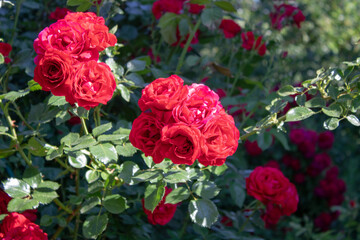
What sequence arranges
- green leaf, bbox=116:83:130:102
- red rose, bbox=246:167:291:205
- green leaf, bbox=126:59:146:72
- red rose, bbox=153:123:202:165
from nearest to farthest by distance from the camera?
red rose, bbox=153:123:202:165, green leaf, bbox=116:83:130:102, green leaf, bbox=126:59:146:72, red rose, bbox=246:167:291:205

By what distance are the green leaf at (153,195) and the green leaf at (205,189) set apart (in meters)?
0.12

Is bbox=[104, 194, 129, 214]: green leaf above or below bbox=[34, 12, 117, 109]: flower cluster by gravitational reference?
below

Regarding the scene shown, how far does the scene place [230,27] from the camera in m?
1.92

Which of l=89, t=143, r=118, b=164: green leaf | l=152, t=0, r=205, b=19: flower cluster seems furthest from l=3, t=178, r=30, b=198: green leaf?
l=152, t=0, r=205, b=19: flower cluster

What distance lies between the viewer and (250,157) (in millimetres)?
3363

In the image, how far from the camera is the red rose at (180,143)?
0.89 metres

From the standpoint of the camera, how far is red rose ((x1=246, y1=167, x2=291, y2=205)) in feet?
4.72

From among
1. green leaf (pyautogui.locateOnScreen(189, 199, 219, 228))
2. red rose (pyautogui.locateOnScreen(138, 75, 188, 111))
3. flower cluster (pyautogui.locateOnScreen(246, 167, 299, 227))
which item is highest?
red rose (pyautogui.locateOnScreen(138, 75, 188, 111))

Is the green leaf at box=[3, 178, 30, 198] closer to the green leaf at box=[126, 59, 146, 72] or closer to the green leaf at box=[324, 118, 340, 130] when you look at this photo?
the green leaf at box=[126, 59, 146, 72]

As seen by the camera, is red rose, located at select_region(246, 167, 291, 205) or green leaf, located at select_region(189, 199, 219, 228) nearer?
green leaf, located at select_region(189, 199, 219, 228)

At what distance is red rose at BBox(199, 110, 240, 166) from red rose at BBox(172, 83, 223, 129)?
0.01 m

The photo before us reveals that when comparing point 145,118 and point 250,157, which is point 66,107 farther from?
point 250,157

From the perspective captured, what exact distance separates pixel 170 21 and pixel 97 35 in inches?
30.3

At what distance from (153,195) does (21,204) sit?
35 centimetres
